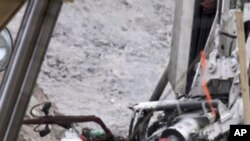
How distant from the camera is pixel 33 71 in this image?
61 centimetres

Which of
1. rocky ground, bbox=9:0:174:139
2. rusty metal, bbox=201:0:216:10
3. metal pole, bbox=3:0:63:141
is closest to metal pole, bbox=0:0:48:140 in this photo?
metal pole, bbox=3:0:63:141

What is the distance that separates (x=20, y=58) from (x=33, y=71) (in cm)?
2

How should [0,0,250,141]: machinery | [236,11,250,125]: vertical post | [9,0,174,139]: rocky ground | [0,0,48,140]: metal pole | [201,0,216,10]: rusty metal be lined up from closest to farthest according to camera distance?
[0,0,48,140]: metal pole, [236,11,250,125]: vertical post, [0,0,250,141]: machinery, [201,0,216,10]: rusty metal, [9,0,174,139]: rocky ground

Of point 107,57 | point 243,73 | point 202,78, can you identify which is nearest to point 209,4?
point 202,78

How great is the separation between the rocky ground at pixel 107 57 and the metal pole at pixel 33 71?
5037mm

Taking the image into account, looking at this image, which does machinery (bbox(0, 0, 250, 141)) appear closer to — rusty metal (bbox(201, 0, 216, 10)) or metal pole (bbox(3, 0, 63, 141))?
rusty metal (bbox(201, 0, 216, 10))

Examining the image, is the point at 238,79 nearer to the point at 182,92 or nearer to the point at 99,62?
the point at 182,92

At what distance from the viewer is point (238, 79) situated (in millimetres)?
3453

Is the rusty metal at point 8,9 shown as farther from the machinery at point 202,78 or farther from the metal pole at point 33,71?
the machinery at point 202,78

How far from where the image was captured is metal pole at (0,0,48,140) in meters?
0.59

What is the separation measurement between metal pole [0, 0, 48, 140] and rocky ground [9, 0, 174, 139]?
5.05m

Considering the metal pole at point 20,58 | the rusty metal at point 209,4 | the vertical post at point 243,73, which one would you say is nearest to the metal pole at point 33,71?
the metal pole at point 20,58

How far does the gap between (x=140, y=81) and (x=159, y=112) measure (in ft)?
11.0

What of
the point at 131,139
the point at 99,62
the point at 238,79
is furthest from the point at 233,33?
the point at 99,62
